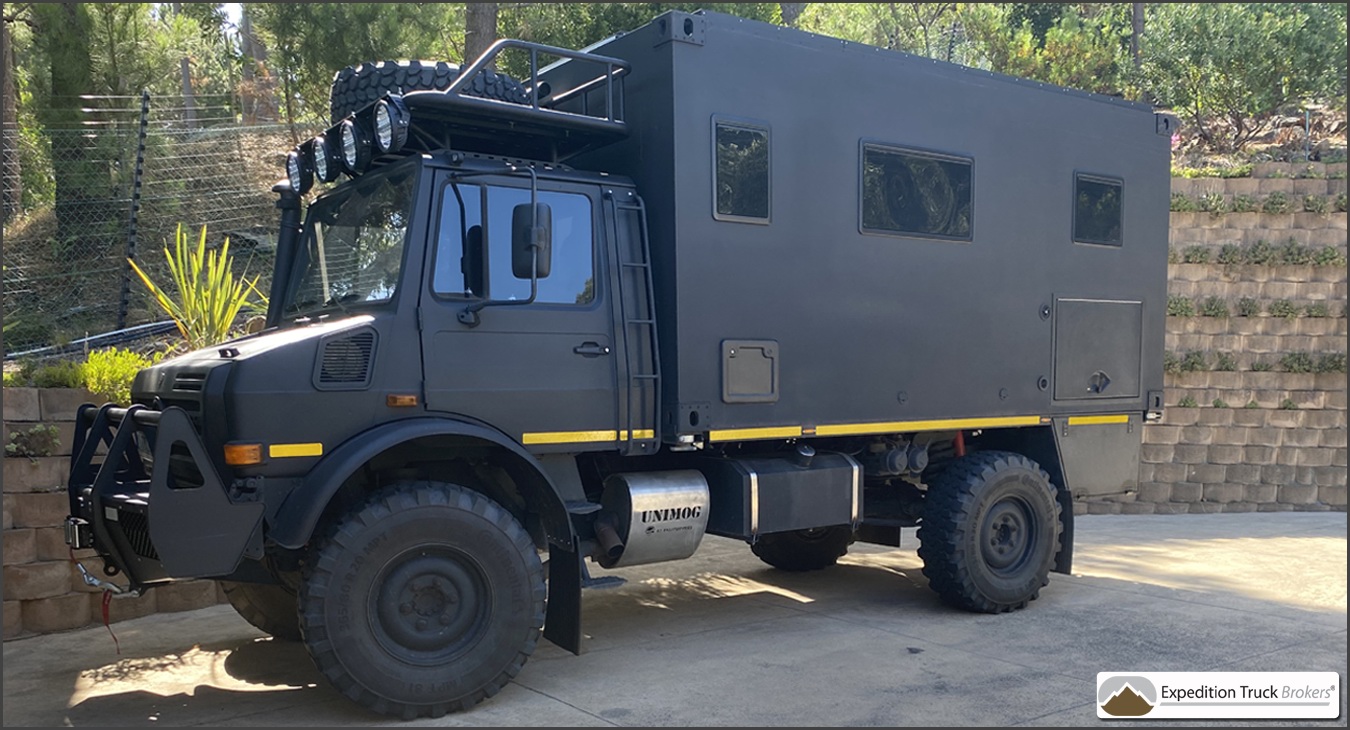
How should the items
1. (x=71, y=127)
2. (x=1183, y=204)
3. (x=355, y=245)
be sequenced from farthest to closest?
(x=1183, y=204) < (x=71, y=127) < (x=355, y=245)

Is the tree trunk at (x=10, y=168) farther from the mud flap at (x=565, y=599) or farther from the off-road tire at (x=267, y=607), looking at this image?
the mud flap at (x=565, y=599)

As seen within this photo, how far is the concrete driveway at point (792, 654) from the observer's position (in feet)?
18.1

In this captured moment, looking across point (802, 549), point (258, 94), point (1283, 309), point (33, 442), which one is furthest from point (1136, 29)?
point (33, 442)

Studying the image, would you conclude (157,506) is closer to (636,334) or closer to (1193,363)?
(636,334)

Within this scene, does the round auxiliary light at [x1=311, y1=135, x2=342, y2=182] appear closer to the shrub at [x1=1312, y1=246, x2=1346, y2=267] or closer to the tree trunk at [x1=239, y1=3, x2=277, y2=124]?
the shrub at [x1=1312, y1=246, x2=1346, y2=267]

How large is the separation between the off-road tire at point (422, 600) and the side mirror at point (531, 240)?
1166 mm

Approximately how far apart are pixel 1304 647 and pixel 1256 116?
1436cm

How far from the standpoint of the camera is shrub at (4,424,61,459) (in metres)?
7.08

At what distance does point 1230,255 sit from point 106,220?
1253 cm

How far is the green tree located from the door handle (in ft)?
51.7

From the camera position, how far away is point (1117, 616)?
7.57 m

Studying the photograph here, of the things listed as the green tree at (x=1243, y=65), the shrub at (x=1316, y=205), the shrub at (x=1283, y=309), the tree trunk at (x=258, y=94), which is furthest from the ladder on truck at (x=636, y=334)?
the green tree at (x=1243, y=65)

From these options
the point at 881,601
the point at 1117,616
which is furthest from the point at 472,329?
the point at 1117,616

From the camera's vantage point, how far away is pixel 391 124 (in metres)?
5.64
